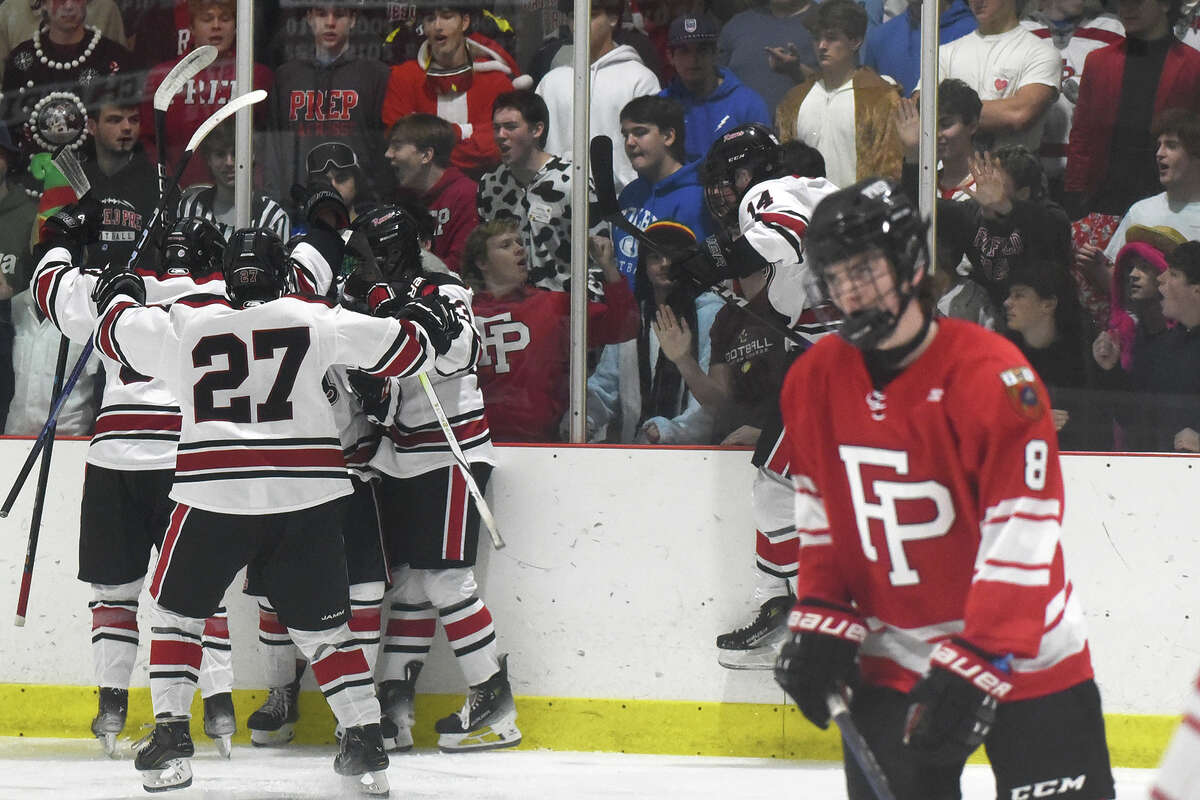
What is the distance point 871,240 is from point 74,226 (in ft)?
9.11

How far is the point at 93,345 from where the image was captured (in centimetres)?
383

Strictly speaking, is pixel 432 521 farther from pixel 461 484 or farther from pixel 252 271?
pixel 252 271

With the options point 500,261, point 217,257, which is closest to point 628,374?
point 500,261

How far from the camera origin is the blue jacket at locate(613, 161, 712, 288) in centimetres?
416

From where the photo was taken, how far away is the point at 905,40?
4.04 metres

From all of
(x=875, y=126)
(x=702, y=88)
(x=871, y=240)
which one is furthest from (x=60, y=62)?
(x=871, y=240)

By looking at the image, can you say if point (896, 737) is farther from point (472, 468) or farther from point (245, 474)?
point (472, 468)

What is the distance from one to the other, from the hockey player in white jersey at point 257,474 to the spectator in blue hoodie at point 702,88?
4.09ft

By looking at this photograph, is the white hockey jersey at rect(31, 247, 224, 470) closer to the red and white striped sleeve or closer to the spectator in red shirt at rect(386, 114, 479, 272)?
the red and white striped sleeve

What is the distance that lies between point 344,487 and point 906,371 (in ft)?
6.15

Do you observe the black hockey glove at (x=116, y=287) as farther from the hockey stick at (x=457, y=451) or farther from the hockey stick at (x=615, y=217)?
the hockey stick at (x=615, y=217)

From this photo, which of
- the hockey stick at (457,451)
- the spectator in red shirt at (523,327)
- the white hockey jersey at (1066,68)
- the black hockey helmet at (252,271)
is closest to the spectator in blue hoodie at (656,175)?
the spectator in red shirt at (523,327)

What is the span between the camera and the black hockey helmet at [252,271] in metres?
3.29

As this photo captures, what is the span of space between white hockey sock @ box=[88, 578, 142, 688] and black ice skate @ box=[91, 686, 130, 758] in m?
0.02
